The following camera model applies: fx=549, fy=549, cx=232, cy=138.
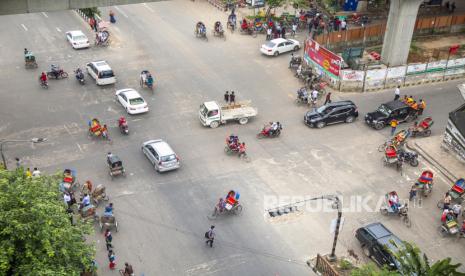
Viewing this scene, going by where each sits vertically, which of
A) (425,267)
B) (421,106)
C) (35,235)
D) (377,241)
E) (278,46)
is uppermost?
(35,235)

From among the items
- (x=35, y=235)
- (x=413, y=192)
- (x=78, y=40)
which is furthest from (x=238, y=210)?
(x=78, y=40)

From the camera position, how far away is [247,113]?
40344mm

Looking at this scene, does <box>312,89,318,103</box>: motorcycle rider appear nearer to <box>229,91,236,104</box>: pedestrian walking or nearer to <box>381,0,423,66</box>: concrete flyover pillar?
<box>229,91,236,104</box>: pedestrian walking

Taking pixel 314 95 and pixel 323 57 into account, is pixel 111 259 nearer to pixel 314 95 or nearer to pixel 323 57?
pixel 314 95

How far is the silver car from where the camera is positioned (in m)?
34.2

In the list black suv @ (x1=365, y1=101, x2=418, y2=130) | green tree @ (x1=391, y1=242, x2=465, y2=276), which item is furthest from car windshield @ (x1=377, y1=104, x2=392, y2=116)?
green tree @ (x1=391, y1=242, x2=465, y2=276)

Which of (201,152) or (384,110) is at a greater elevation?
(384,110)

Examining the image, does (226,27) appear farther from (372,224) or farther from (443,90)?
(372,224)

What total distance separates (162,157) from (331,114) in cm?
1345

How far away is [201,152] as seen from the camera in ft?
122

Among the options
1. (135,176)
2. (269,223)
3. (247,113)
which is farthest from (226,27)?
(269,223)

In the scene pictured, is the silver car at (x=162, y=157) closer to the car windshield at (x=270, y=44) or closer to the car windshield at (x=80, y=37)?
the car windshield at (x=270, y=44)

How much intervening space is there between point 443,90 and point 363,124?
9.99m

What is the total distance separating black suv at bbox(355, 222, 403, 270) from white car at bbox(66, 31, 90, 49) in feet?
113
